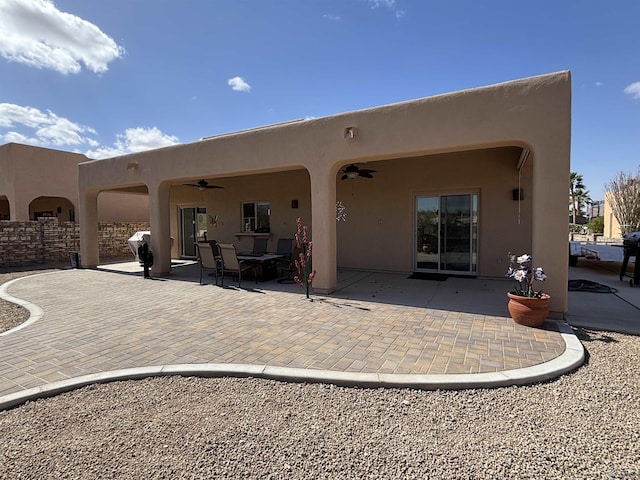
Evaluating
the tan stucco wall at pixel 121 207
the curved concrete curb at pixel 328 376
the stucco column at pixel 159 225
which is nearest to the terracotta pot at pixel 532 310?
the curved concrete curb at pixel 328 376

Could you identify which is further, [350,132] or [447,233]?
[447,233]

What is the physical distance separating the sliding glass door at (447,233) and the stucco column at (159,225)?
309 inches

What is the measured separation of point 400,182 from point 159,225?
300 inches

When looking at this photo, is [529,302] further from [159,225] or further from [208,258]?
[159,225]

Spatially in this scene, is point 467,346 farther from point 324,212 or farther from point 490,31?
point 490,31

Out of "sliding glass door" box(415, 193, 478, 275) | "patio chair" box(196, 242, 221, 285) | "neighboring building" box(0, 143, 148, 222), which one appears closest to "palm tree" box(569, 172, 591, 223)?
"sliding glass door" box(415, 193, 478, 275)

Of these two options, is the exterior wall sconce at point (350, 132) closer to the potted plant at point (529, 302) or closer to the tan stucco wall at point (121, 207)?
the potted plant at point (529, 302)

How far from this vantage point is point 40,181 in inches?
737

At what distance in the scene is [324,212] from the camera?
23.8 ft

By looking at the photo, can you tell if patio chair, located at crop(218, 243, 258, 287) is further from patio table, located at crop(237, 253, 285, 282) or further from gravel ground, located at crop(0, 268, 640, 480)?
gravel ground, located at crop(0, 268, 640, 480)

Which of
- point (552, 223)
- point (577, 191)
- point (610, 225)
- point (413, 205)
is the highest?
point (577, 191)

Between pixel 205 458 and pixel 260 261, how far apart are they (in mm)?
6660

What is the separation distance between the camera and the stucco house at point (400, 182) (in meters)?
5.22

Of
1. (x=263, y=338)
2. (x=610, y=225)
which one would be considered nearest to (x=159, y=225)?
(x=263, y=338)
